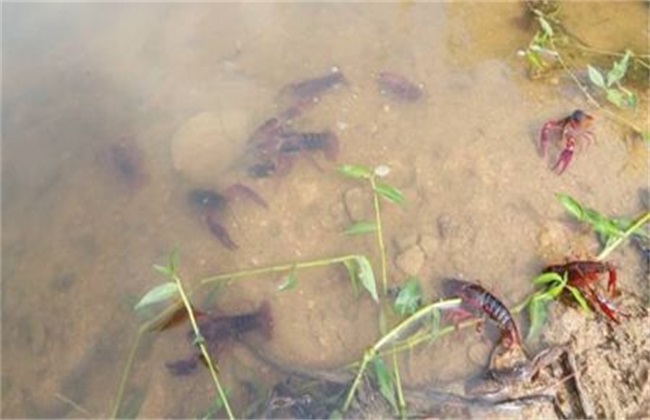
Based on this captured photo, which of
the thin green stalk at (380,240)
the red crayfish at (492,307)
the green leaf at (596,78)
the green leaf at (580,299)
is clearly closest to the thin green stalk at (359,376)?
the thin green stalk at (380,240)

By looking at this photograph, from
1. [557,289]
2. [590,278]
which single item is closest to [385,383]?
[557,289]

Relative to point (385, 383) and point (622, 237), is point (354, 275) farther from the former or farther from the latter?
point (622, 237)

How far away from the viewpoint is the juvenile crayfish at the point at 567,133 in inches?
150

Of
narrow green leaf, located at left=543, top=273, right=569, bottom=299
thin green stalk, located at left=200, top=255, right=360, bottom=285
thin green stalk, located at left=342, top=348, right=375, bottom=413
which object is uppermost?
thin green stalk, located at left=200, top=255, right=360, bottom=285

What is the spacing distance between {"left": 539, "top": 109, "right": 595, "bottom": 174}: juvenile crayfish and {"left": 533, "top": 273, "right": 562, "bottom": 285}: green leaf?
0.77m

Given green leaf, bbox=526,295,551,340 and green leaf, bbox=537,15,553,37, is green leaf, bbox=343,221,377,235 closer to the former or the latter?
green leaf, bbox=526,295,551,340

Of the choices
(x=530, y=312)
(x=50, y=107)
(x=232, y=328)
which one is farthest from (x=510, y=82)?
(x=50, y=107)

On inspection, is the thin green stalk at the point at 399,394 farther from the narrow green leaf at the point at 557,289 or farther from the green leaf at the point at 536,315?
the narrow green leaf at the point at 557,289

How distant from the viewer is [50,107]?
434 cm

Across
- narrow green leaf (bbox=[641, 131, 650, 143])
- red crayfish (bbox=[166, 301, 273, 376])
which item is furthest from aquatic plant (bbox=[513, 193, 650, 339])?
red crayfish (bbox=[166, 301, 273, 376])

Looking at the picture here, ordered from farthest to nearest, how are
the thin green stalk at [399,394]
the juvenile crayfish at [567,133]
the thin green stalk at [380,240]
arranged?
the juvenile crayfish at [567,133]
the thin green stalk at [380,240]
the thin green stalk at [399,394]

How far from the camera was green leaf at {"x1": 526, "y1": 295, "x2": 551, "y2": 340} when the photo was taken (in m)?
3.12

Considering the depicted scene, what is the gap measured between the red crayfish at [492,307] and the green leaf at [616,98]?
158 centimetres

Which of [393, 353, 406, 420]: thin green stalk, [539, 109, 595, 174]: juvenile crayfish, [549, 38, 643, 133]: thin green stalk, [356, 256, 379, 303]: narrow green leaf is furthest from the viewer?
[549, 38, 643, 133]: thin green stalk
